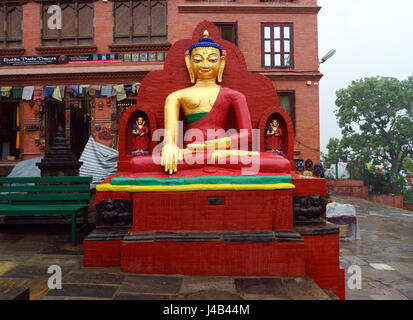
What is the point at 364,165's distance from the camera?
13.5 meters

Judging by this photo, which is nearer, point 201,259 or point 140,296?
point 140,296

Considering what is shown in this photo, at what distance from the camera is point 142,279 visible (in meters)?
2.53

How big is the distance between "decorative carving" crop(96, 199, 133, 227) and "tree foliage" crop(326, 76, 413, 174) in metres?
19.0

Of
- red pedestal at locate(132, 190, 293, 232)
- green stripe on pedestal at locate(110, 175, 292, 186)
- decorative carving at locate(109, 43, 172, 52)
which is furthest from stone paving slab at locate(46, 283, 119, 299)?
decorative carving at locate(109, 43, 172, 52)

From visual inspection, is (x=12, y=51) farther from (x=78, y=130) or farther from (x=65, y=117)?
(x=78, y=130)

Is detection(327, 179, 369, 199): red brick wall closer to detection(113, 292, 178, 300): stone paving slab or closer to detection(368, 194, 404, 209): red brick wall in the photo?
detection(368, 194, 404, 209): red brick wall

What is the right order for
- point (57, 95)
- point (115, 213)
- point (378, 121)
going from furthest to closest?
point (378, 121) → point (57, 95) → point (115, 213)

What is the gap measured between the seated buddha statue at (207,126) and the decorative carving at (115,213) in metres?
0.42

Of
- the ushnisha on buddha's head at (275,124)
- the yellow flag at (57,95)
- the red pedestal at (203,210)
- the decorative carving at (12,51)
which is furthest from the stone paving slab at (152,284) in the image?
the decorative carving at (12,51)

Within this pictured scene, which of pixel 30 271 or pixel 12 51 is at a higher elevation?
pixel 12 51

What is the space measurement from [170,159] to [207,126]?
899 mm

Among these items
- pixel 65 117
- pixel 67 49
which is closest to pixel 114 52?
pixel 67 49
